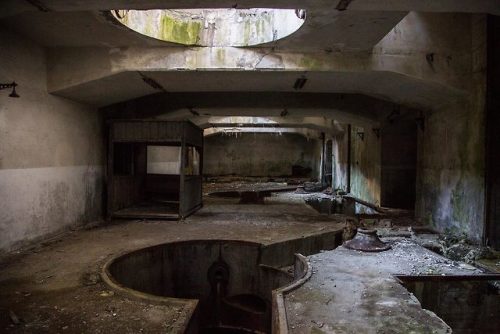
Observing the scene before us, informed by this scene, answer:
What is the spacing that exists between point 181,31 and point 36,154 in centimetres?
321

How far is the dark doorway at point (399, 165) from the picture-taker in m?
11.3

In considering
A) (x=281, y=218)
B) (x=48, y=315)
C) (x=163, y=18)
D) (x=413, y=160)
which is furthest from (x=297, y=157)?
(x=48, y=315)

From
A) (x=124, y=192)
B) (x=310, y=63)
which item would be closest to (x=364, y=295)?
(x=310, y=63)

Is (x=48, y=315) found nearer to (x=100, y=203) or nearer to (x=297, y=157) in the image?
(x=100, y=203)

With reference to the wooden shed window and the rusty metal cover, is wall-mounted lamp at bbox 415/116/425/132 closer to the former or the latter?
the rusty metal cover

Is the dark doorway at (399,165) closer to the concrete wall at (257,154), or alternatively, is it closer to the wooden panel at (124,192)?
the wooden panel at (124,192)

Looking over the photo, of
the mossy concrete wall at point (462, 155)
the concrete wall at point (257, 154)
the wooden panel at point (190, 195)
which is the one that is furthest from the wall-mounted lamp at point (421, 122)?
the concrete wall at point (257, 154)

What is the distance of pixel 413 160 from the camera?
1157 centimetres

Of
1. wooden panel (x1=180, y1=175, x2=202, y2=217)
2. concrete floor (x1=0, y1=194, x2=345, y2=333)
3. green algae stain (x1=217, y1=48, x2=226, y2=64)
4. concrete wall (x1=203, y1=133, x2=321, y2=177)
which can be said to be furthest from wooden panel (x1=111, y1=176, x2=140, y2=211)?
concrete wall (x1=203, y1=133, x2=321, y2=177)

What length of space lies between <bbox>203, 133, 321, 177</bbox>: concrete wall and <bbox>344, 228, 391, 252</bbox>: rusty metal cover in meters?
18.1

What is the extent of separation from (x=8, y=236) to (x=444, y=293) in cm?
659

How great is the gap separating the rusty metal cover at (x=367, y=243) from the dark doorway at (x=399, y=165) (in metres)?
5.54

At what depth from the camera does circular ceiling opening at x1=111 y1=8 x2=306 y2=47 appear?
577 cm

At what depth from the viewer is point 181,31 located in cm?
615
